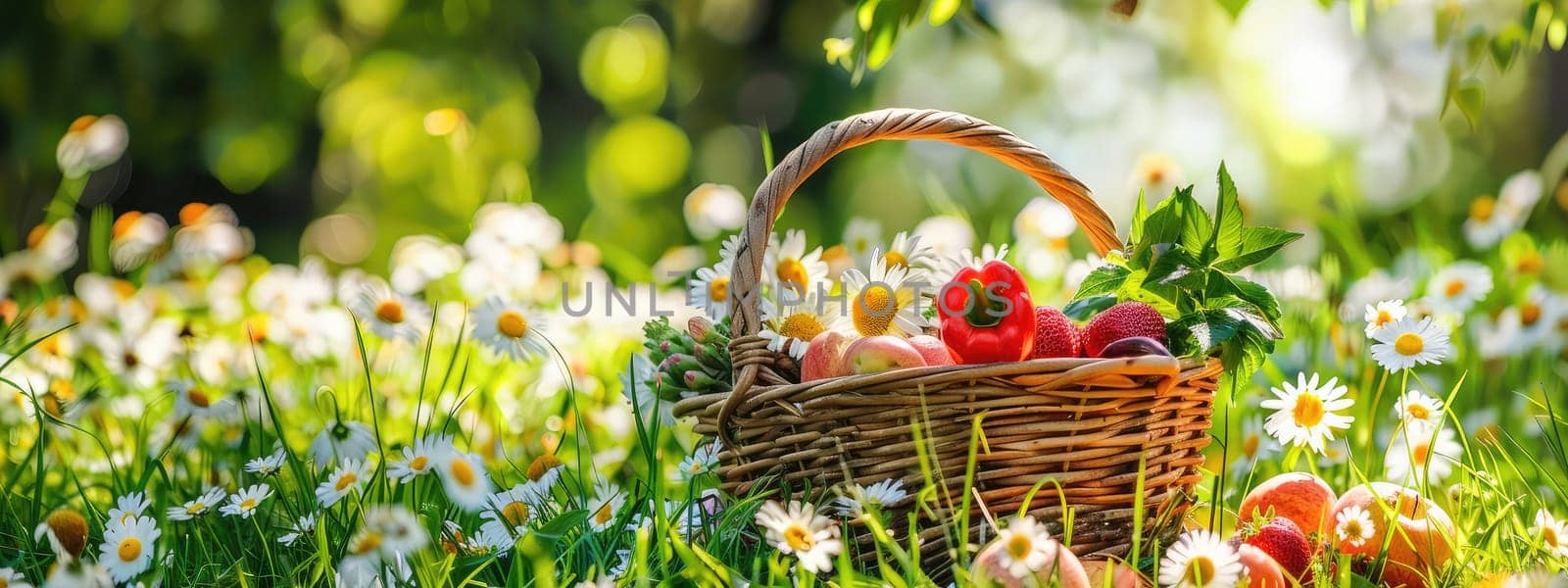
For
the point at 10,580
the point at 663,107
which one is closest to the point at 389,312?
the point at 10,580

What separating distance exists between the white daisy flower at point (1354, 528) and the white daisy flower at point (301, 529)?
0.89m

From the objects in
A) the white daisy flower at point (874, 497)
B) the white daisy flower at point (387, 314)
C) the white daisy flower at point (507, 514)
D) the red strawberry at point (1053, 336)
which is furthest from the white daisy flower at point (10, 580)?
the red strawberry at point (1053, 336)

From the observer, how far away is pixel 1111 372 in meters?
0.90

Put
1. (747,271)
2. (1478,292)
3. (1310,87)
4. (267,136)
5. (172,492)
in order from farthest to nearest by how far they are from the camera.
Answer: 1. (1310,87)
2. (267,136)
3. (1478,292)
4. (172,492)
5. (747,271)

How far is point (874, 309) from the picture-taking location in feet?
3.59

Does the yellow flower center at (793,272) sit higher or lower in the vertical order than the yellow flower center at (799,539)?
higher

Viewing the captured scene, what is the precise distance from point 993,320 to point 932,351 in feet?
0.23

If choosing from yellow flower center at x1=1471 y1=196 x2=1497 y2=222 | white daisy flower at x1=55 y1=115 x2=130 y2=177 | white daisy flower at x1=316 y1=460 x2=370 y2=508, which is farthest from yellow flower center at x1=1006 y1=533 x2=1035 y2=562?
yellow flower center at x1=1471 y1=196 x2=1497 y2=222

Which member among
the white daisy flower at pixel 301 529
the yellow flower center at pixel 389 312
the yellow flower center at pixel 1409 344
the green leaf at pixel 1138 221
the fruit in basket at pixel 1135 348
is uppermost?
the green leaf at pixel 1138 221

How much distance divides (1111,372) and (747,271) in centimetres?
31

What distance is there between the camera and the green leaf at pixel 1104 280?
3.44ft

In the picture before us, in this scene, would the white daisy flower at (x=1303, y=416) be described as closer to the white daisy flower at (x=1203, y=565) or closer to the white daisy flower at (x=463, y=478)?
the white daisy flower at (x=1203, y=565)

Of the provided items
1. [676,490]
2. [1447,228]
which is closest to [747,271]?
[676,490]

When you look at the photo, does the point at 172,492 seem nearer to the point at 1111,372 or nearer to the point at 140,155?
the point at 1111,372
